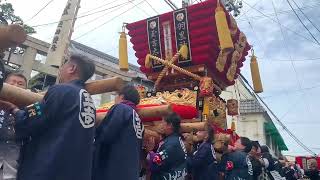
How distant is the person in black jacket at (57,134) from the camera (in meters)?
2.45

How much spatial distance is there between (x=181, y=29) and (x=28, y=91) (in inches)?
222

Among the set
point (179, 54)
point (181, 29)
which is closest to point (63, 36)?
point (181, 29)

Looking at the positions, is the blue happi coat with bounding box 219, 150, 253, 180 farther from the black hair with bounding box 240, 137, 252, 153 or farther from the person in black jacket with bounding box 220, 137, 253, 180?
the black hair with bounding box 240, 137, 252, 153

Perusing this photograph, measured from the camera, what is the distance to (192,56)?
778 centimetres

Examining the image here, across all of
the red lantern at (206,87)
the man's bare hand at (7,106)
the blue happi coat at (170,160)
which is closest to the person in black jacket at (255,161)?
the red lantern at (206,87)

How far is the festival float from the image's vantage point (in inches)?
285

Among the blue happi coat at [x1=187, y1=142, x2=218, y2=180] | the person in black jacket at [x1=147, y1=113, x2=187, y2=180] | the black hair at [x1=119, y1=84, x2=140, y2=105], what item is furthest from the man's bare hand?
the blue happi coat at [x1=187, y1=142, x2=218, y2=180]

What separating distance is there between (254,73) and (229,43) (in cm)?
255

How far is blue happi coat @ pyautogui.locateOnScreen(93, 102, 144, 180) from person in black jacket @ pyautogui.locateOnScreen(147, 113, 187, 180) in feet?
2.93

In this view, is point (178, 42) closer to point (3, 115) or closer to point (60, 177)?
point (3, 115)

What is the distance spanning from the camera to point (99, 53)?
18.3 meters

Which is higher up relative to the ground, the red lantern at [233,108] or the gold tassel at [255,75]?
the gold tassel at [255,75]

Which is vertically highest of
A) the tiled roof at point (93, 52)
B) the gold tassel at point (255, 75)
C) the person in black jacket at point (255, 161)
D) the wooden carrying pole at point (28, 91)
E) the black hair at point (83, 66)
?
the tiled roof at point (93, 52)

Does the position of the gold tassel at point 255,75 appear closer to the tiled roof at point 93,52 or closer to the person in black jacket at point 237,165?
the person in black jacket at point 237,165
